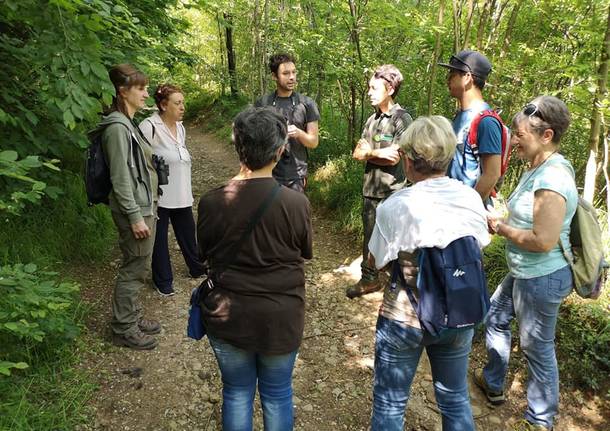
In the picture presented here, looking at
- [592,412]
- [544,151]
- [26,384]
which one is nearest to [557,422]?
[592,412]

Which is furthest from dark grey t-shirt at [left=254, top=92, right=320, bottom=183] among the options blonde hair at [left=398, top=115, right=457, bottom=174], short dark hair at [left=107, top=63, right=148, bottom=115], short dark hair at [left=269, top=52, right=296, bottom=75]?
blonde hair at [left=398, top=115, right=457, bottom=174]

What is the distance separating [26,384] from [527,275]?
3328 mm

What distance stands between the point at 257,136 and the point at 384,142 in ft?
7.48

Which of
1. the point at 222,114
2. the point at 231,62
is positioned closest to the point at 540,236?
the point at 222,114

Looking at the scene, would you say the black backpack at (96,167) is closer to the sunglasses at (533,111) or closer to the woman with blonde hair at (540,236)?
the woman with blonde hair at (540,236)

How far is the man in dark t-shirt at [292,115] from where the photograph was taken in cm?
392

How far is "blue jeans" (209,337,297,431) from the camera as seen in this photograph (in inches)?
78.3

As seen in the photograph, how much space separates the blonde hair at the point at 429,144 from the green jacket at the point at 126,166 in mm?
2065

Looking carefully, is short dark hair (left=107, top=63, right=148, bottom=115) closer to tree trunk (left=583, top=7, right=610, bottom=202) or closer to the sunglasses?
the sunglasses

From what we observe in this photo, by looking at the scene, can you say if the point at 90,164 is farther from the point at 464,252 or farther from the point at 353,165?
the point at 353,165

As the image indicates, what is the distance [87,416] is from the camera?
2629 millimetres

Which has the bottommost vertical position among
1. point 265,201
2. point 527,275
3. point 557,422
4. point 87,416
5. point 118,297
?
point 557,422

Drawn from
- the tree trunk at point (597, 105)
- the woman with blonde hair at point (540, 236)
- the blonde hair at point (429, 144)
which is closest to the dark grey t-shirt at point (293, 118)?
the woman with blonde hair at point (540, 236)

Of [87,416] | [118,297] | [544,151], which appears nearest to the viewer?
[544,151]
